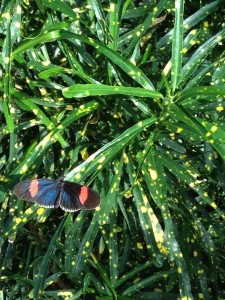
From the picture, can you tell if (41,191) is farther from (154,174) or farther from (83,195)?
(154,174)

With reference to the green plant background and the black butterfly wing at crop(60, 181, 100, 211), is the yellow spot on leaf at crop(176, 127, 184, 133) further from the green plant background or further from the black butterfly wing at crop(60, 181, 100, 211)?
the black butterfly wing at crop(60, 181, 100, 211)

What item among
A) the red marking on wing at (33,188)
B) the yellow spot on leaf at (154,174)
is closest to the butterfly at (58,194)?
the red marking on wing at (33,188)

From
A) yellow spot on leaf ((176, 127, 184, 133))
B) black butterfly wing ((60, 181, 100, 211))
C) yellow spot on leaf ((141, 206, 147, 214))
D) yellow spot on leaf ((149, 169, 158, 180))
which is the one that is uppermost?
yellow spot on leaf ((176, 127, 184, 133))

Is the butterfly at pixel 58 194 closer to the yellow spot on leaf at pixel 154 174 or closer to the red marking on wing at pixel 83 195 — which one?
the red marking on wing at pixel 83 195

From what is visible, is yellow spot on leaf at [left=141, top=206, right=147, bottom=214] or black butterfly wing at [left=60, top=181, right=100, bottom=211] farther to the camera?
yellow spot on leaf at [left=141, top=206, right=147, bottom=214]

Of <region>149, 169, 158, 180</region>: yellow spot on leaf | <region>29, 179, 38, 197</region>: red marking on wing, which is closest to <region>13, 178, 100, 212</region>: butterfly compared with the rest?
<region>29, 179, 38, 197</region>: red marking on wing

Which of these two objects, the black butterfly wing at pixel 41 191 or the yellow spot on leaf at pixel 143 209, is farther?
the yellow spot on leaf at pixel 143 209

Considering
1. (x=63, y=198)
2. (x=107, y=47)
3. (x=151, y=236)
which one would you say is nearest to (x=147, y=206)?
(x=151, y=236)
